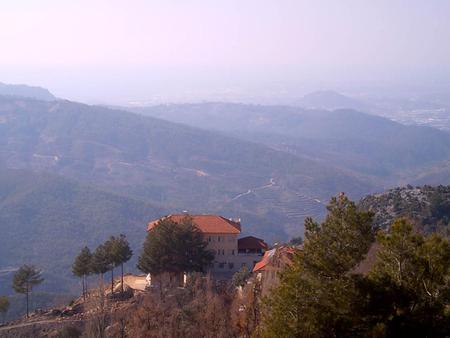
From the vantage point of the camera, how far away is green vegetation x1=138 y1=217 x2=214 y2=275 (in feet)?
95.1

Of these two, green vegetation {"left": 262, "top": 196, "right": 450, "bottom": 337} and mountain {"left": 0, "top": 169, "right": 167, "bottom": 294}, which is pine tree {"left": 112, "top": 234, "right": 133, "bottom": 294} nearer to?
green vegetation {"left": 262, "top": 196, "right": 450, "bottom": 337}

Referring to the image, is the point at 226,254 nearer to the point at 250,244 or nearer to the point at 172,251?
the point at 250,244

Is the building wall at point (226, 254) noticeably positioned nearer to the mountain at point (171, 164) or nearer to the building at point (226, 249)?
the building at point (226, 249)

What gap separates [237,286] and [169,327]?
735 cm

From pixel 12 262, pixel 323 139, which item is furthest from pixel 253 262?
pixel 323 139

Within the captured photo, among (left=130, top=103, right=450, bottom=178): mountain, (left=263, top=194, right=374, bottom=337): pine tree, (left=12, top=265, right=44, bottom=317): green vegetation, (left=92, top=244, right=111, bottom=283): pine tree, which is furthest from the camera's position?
(left=130, top=103, right=450, bottom=178): mountain

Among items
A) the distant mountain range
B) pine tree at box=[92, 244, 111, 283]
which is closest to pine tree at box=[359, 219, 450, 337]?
pine tree at box=[92, 244, 111, 283]

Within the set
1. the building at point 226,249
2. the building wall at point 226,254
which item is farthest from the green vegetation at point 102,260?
the building wall at point 226,254

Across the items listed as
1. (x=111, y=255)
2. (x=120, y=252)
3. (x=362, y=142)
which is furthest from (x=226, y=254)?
(x=362, y=142)

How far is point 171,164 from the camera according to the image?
417ft

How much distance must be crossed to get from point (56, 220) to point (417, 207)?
5140 centimetres

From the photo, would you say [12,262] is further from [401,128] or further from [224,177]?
[401,128]

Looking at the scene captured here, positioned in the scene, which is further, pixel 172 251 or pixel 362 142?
pixel 362 142

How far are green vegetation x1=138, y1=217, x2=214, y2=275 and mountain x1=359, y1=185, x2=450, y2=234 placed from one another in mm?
9069
